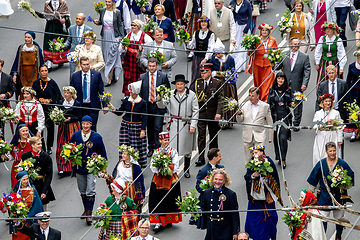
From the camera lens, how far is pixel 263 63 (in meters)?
16.1

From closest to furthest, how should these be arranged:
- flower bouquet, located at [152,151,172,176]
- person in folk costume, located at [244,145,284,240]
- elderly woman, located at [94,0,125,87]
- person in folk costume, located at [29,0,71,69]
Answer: person in folk costume, located at [244,145,284,240], flower bouquet, located at [152,151,172,176], elderly woman, located at [94,0,125,87], person in folk costume, located at [29,0,71,69]

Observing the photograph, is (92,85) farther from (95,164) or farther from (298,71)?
(298,71)

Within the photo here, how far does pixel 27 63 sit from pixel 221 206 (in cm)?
651

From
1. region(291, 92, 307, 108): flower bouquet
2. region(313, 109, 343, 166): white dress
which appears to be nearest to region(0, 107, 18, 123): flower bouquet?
region(291, 92, 307, 108): flower bouquet

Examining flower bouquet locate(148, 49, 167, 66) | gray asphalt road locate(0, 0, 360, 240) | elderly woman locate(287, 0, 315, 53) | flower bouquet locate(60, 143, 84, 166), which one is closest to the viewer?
flower bouquet locate(60, 143, 84, 166)

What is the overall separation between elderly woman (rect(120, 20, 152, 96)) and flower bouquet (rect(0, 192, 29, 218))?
5274 mm

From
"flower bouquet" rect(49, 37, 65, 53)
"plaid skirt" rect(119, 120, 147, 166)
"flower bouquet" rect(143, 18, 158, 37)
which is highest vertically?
"flower bouquet" rect(143, 18, 158, 37)

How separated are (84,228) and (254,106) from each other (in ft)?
13.0

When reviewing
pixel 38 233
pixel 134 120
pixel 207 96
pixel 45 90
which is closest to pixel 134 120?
pixel 134 120

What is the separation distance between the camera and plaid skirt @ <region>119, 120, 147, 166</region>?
14133 millimetres

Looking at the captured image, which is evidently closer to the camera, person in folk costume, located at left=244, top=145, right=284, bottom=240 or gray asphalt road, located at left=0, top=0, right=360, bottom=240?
person in folk costume, located at left=244, top=145, right=284, bottom=240

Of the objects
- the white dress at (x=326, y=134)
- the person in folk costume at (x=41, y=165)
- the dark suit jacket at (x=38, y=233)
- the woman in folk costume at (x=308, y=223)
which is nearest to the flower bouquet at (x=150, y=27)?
the person in folk costume at (x=41, y=165)

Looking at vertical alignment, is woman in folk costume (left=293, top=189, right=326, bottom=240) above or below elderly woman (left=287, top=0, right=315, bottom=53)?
below

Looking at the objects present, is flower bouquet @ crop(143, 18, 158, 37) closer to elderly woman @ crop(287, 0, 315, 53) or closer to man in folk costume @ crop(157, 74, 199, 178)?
man in folk costume @ crop(157, 74, 199, 178)
